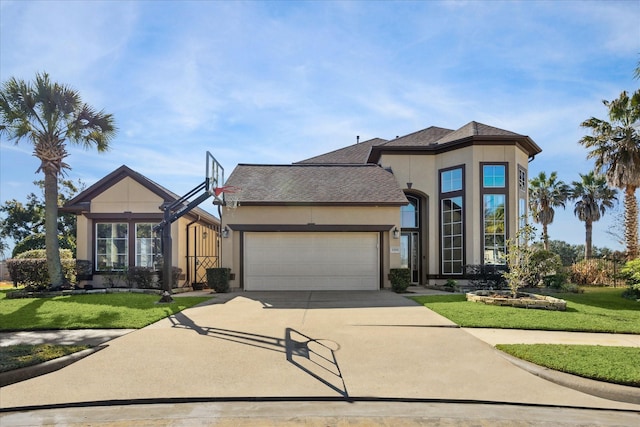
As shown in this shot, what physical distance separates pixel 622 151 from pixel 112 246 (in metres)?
22.1

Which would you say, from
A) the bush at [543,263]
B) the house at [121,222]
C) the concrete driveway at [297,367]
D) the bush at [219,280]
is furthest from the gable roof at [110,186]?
the bush at [543,263]

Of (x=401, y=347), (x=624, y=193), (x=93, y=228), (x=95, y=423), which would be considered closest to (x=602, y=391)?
(x=401, y=347)

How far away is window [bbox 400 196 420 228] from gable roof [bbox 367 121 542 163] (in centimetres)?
233

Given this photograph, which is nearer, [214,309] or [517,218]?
[214,309]

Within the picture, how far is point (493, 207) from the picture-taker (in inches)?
647

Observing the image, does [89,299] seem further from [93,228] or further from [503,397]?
[503,397]

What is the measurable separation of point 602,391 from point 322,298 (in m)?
8.71

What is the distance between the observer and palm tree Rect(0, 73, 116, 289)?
46.8 feet

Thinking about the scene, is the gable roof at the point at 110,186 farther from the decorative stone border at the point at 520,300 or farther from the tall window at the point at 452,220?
the decorative stone border at the point at 520,300

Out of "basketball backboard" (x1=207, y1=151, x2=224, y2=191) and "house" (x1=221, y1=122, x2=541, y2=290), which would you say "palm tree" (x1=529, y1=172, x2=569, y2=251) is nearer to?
"house" (x1=221, y1=122, x2=541, y2=290)

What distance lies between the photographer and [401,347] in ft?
22.1

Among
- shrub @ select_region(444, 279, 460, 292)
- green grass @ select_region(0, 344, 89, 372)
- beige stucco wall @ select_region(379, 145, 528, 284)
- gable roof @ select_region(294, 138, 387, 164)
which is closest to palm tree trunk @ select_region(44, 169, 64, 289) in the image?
green grass @ select_region(0, 344, 89, 372)

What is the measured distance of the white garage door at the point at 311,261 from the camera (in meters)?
15.5

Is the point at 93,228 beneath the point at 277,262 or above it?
above
